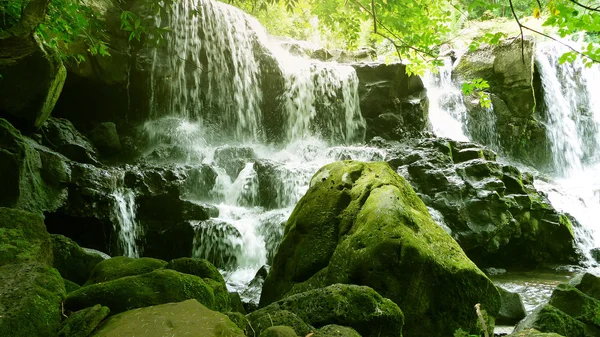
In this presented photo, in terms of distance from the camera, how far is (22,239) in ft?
13.6

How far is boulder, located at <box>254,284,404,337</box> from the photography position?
3387mm

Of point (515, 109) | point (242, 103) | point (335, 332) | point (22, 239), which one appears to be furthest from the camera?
point (515, 109)

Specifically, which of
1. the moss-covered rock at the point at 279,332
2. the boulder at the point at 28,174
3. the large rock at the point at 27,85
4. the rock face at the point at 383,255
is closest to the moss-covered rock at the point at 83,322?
the moss-covered rock at the point at 279,332

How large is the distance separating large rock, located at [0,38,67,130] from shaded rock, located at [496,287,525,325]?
9.89 meters

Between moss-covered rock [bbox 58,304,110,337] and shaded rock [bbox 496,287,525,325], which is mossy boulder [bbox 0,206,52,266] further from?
shaded rock [bbox 496,287,525,325]

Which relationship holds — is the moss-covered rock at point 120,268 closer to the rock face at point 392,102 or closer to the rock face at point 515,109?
the rock face at point 392,102

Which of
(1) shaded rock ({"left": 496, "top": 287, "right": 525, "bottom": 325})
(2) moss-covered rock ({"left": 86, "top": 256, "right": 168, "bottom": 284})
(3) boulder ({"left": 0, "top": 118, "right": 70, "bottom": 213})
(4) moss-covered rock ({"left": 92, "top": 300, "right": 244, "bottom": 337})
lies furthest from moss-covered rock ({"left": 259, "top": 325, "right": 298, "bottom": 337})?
(3) boulder ({"left": 0, "top": 118, "right": 70, "bottom": 213})

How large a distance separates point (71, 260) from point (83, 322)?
3295 millimetres

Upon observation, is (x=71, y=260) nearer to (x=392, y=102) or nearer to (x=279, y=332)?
(x=279, y=332)

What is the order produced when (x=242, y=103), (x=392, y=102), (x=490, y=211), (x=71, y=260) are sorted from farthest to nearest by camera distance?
1. (x=392, y=102)
2. (x=242, y=103)
3. (x=490, y=211)
4. (x=71, y=260)

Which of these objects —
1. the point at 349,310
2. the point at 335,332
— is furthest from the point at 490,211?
the point at 335,332

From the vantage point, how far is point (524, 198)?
1109 centimetres

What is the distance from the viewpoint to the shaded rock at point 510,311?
18.5 ft

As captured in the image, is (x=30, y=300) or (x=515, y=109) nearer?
(x=30, y=300)
